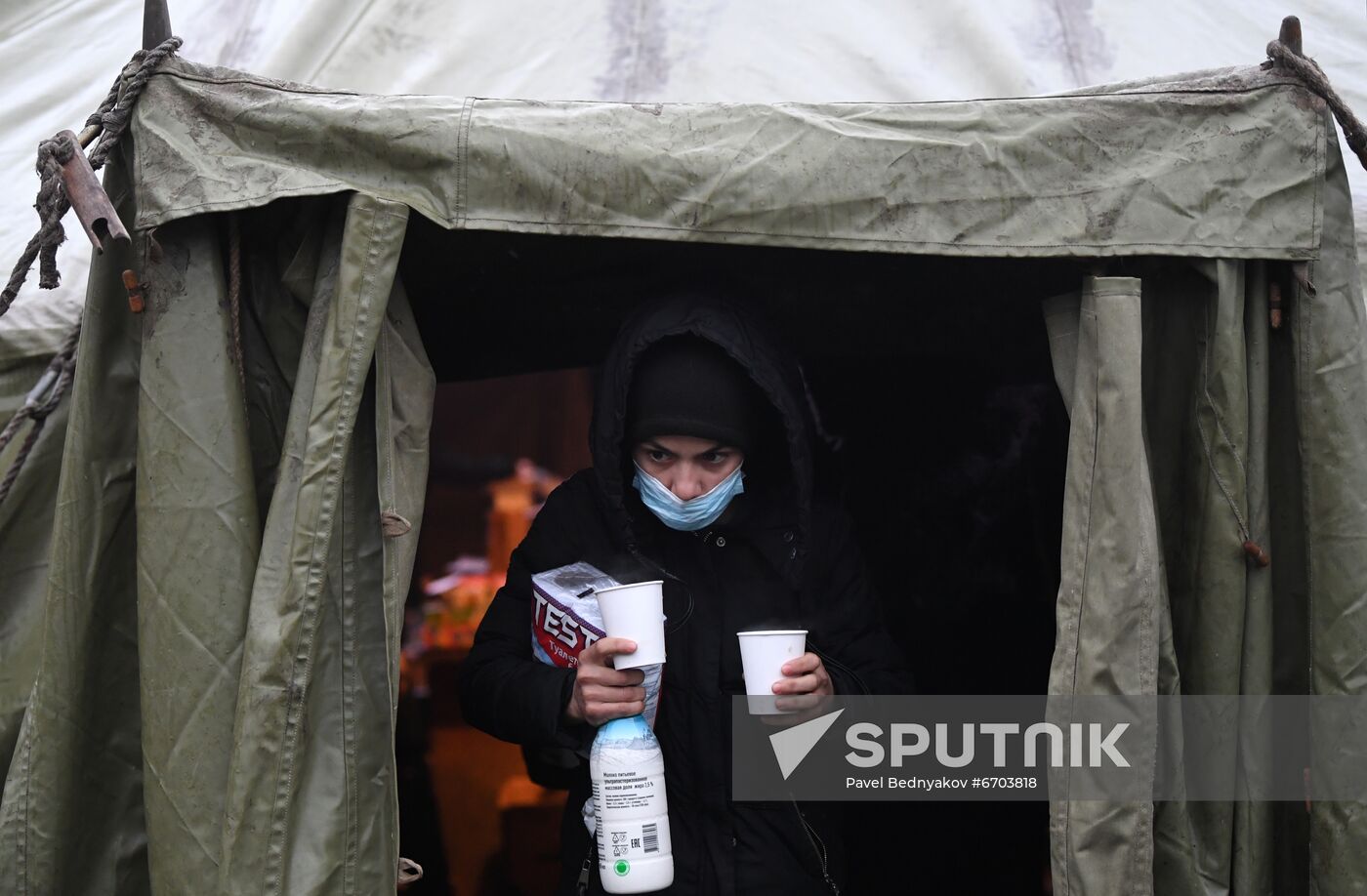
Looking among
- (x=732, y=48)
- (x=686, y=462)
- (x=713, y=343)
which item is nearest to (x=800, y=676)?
(x=686, y=462)

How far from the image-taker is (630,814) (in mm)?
2049

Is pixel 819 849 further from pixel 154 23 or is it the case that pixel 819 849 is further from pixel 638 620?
pixel 154 23

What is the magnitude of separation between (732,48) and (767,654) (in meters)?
1.65

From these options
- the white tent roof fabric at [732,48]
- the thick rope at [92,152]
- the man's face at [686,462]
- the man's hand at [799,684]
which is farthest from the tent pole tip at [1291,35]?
the thick rope at [92,152]

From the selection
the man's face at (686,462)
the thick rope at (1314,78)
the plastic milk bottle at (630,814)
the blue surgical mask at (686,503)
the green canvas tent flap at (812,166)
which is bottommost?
the plastic milk bottle at (630,814)

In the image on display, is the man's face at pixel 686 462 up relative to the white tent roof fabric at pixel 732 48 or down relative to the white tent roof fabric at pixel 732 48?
down

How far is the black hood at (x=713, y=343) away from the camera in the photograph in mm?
2367

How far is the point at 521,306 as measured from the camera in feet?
9.81

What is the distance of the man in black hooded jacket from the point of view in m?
2.27

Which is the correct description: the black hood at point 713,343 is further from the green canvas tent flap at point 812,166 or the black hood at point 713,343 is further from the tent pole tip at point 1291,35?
the tent pole tip at point 1291,35

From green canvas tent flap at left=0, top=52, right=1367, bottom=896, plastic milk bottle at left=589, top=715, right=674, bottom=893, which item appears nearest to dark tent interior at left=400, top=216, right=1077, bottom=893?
green canvas tent flap at left=0, top=52, right=1367, bottom=896

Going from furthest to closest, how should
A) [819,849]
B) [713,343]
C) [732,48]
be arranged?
1. [732,48]
2. [713,343]
3. [819,849]

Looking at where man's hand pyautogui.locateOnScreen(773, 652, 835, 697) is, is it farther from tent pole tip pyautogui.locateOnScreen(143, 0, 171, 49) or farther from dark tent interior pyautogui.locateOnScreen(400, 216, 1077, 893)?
tent pole tip pyautogui.locateOnScreen(143, 0, 171, 49)

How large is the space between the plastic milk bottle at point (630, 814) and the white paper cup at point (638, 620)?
0.12m
